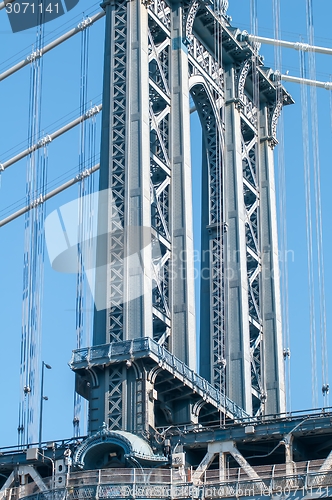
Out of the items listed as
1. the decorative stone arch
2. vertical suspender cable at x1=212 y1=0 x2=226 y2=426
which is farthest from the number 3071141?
the decorative stone arch

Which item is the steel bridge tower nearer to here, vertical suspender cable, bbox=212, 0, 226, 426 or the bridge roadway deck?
vertical suspender cable, bbox=212, 0, 226, 426

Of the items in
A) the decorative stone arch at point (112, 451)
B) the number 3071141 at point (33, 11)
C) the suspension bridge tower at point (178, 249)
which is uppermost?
the number 3071141 at point (33, 11)

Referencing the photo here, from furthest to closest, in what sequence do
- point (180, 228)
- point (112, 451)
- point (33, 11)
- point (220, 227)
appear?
point (33, 11) < point (220, 227) < point (180, 228) < point (112, 451)

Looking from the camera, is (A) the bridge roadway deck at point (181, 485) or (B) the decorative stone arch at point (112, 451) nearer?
(A) the bridge roadway deck at point (181, 485)

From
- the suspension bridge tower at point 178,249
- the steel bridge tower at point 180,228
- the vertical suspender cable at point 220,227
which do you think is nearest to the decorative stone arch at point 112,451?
the suspension bridge tower at point 178,249

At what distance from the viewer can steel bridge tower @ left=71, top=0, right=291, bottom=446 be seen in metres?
64.2

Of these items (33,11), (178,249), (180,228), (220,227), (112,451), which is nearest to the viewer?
(112,451)

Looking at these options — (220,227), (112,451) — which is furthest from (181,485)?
(220,227)

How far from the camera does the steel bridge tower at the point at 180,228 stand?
6425 centimetres

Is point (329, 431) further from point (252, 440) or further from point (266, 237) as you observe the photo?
point (266, 237)

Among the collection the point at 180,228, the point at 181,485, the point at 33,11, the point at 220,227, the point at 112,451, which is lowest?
the point at 181,485

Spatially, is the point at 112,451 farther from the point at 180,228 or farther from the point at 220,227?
the point at 220,227

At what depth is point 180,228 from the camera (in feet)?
232

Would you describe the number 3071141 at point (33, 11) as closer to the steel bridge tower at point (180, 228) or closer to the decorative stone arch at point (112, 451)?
the steel bridge tower at point (180, 228)
